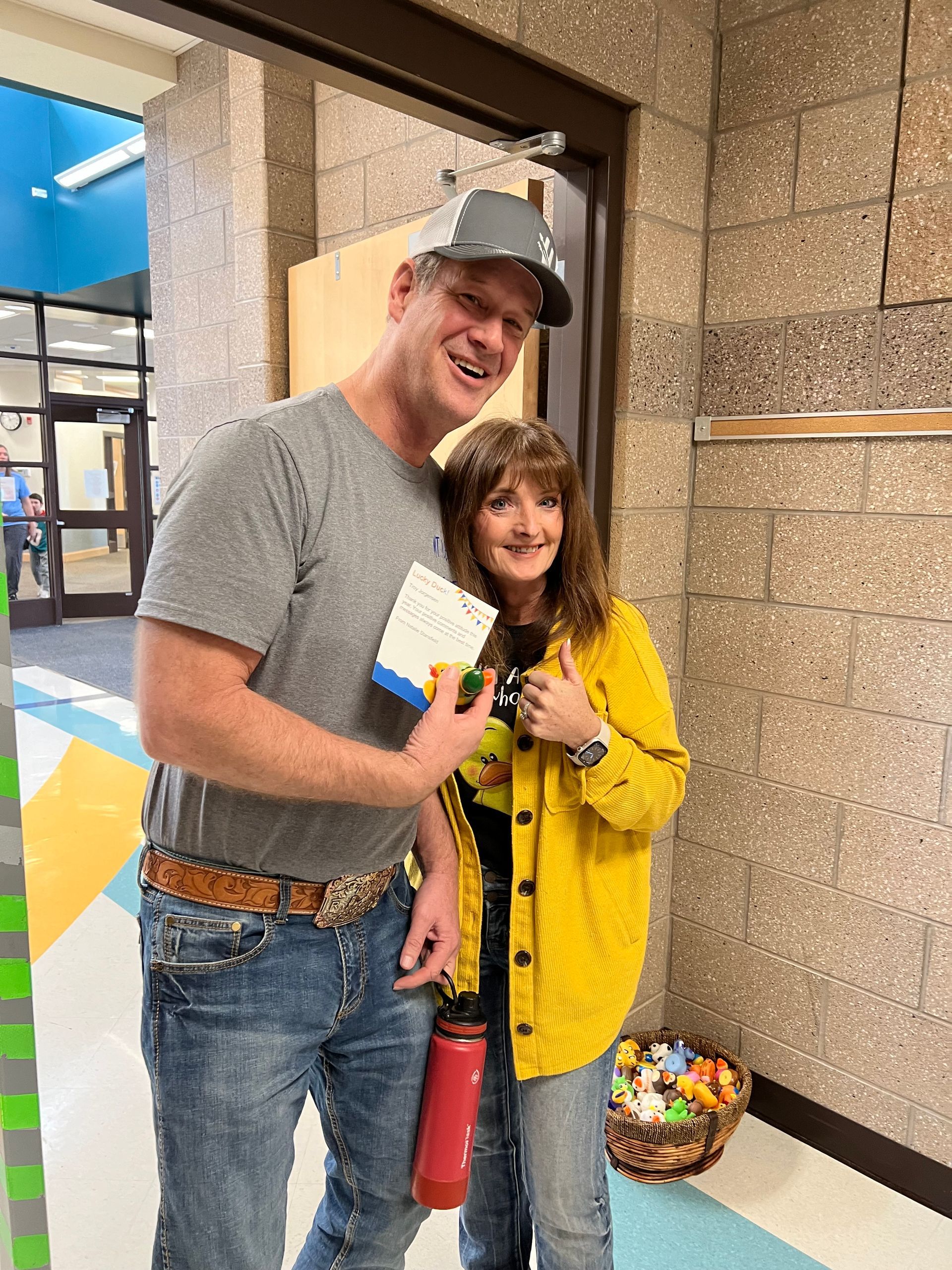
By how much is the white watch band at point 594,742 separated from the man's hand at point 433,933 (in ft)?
0.95

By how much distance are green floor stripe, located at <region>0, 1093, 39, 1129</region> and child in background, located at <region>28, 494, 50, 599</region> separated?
9.58 metres

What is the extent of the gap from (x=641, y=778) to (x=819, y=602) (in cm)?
95

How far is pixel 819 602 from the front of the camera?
6.64ft

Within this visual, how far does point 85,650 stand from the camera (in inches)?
303

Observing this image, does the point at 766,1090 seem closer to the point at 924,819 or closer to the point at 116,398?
the point at 924,819

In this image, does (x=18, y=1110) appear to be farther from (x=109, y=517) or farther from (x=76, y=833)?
(x=109, y=517)

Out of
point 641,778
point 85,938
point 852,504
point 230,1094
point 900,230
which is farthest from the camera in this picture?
point 85,938

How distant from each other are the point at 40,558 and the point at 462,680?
9.29 m

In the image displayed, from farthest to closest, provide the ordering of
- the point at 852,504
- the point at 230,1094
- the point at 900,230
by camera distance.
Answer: the point at 852,504 < the point at 900,230 < the point at 230,1094

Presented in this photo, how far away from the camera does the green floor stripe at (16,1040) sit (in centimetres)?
62

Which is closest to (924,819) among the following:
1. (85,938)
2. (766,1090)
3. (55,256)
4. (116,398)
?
(766,1090)

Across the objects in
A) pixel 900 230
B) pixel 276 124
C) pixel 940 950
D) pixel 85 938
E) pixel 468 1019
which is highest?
pixel 276 124

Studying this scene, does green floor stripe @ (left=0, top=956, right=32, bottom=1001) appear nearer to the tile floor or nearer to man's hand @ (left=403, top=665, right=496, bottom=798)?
man's hand @ (left=403, top=665, right=496, bottom=798)

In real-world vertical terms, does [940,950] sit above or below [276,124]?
below
